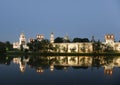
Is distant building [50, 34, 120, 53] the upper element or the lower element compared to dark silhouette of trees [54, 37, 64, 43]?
lower

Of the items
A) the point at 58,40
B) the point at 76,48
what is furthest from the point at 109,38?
the point at 58,40

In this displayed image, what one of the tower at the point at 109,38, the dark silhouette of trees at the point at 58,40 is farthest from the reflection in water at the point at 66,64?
the dark silhouette of trees at the point at 58,40

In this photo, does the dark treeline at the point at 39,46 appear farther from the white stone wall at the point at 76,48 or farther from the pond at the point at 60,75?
the pond at the point at 60,75

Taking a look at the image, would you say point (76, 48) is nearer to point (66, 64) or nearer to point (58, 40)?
point (58, 40)

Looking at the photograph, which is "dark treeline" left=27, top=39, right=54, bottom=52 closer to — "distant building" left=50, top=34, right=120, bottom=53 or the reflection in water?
"distant building" left=50, top=34, right=120, bottom=53

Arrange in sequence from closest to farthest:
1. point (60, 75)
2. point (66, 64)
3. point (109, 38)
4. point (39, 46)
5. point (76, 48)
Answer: point (60, 75) → point (66, 64) → point (39, 46) → point (76, 48) → point (109, 38)

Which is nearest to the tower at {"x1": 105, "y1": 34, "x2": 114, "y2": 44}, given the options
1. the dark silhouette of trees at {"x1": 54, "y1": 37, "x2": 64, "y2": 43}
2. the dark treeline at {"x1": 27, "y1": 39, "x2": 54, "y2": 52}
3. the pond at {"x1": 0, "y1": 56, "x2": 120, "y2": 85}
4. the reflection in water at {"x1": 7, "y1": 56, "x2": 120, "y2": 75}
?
the dark treeline at {"x1": 27, "y1": 39, "x2": 54, "y2": 52}

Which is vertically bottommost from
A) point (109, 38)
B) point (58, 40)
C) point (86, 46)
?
point (86, 46)

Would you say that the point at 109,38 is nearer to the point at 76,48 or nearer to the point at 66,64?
the point at 76,48

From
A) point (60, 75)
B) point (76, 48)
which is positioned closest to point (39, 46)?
point (76, 48)

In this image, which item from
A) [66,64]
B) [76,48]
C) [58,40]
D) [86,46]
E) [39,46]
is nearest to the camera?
[66,64]

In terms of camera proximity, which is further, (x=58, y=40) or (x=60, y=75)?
(x=58, y=40)

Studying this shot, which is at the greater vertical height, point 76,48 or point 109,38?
point 109,38

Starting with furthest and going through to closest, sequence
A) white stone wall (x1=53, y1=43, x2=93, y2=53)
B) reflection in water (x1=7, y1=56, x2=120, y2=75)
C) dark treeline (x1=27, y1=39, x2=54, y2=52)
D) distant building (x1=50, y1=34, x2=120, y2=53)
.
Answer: white stone wall (x1=53, y1=43, x2=93, y2=53)
distant building (x1=50, y1=34, x2=120, y2=53)
dark treeline (x1=27, y1=39, x2=54, y2=52)
reflection in water (x1=7, y1=56, x2=120, y2=75)
